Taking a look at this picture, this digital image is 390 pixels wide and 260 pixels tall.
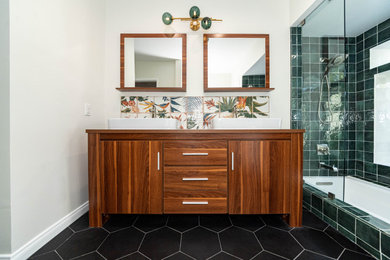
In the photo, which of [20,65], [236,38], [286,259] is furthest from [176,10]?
[286,259]

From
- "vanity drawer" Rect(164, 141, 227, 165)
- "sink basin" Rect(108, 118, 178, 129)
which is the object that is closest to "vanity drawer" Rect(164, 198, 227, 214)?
"vanity drawer" Rect(164, 141, 227, 165)

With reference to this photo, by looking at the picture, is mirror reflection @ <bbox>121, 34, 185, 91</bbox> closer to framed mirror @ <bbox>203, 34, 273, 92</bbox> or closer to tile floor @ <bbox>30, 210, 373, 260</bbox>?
framed mirror @ <bbox>203, 34, 273, 92</bbox>

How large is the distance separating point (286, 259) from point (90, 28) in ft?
7.96

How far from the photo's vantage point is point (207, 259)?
102 cm

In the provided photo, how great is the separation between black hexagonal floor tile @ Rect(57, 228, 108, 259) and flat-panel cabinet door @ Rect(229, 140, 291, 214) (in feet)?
3.18

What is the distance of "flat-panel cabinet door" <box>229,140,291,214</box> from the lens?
1278 millimetres

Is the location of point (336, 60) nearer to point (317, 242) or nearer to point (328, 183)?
point (328, 183)

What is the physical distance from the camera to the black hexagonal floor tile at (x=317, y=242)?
108cm

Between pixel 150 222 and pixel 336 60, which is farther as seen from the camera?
pixel 336 60

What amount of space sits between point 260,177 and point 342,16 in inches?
64.5

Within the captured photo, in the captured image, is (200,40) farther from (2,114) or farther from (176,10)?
(2,114)

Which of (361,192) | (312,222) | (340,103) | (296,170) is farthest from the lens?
(361,192)

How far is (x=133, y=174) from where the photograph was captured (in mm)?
1281

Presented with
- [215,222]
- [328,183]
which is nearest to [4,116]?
[215,222]
